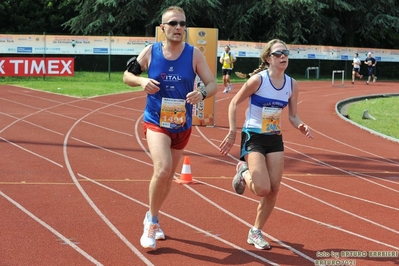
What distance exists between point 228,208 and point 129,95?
16677mm

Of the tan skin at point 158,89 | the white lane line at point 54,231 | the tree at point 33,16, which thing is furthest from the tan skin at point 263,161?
the tree at point 33,16

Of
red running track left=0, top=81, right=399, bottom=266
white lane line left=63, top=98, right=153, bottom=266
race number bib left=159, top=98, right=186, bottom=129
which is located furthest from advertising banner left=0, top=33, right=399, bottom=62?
race number bib left=159, top=98, right=186, bottom=129

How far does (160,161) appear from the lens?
Answer: 611cm

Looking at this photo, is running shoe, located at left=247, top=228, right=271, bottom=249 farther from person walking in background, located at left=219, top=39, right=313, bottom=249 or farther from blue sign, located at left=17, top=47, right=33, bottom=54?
blue sign, located at left=17, top=47, right=33, bottom=54

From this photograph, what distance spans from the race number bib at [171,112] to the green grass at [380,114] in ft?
35.9

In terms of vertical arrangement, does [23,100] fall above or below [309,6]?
below

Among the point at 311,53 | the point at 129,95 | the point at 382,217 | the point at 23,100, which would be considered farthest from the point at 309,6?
the point at 382,217

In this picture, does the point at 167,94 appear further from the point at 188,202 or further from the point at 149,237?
the point at 188,202

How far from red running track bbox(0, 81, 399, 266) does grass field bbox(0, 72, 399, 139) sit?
3337 millimetres

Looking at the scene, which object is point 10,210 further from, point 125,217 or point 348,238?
point 348,238

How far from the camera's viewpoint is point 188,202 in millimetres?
8398

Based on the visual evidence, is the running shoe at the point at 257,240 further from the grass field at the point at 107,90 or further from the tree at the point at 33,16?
the tree at the point at 33,16

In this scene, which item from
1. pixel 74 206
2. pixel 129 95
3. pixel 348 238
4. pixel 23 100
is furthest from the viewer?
pixel 129 95

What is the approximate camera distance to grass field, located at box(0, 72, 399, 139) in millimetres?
19213
